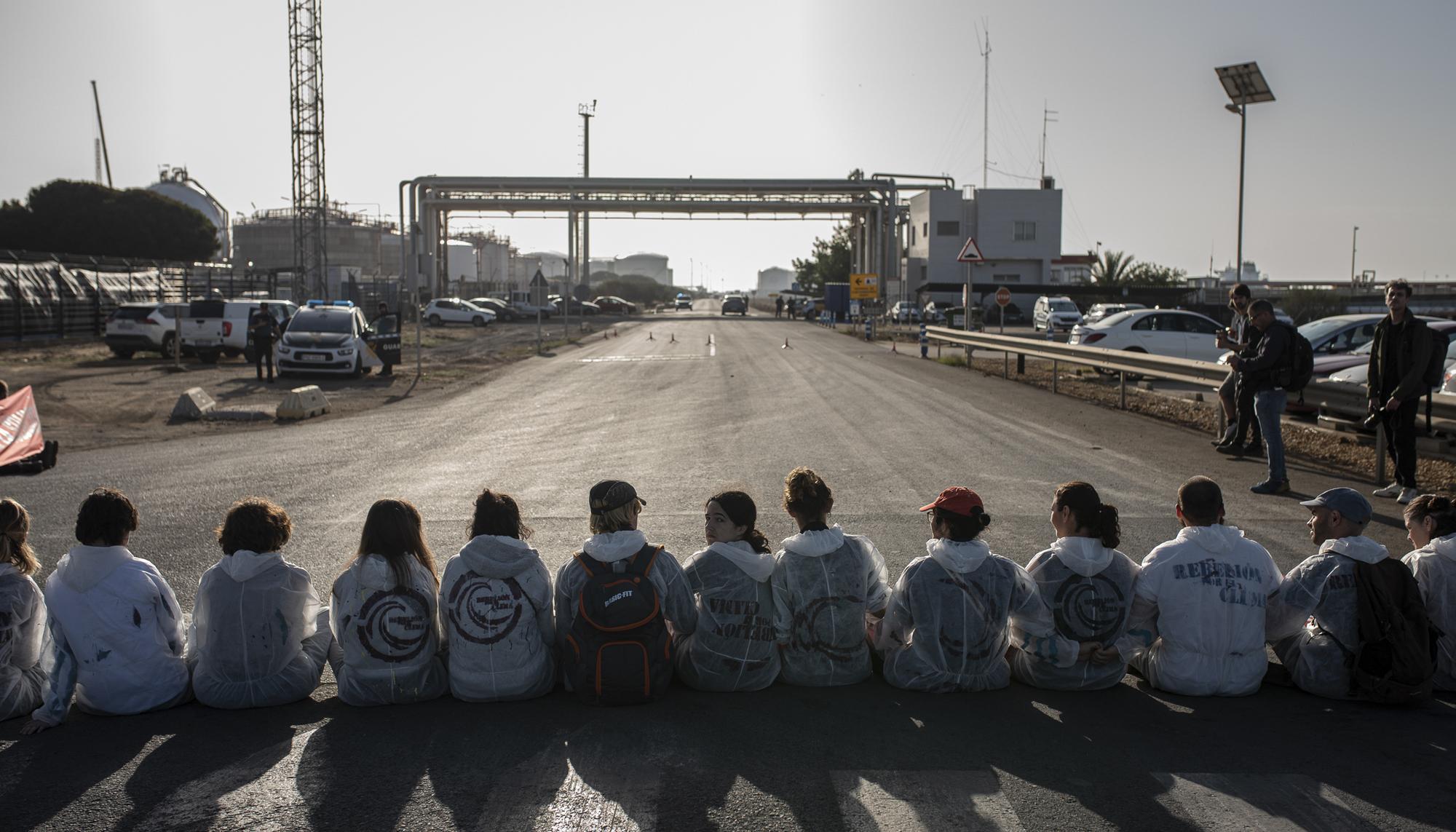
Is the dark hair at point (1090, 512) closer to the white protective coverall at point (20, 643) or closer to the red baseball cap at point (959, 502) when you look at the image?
the red baseball cap at point (959, 502)

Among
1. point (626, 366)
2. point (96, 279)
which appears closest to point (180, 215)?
point (96, 279)

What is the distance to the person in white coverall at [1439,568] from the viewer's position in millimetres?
5180

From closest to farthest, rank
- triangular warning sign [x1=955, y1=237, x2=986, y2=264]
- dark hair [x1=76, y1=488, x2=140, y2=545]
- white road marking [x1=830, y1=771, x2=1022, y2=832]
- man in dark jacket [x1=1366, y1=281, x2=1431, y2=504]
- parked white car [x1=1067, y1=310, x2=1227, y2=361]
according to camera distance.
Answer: white road marking [x1=830, y1=771, x2=1022, y2=832]
dark hair [x1=76, y1=488, x2=140, y2=545]
man in dark jacket [x1=1366, y1=281, x2=1431, y2=504]
parked white car [x1=1067, y1=310, x2=1227, y2=361]
triangular warning sign [x1=955, y1=237, x2=986, y2=264]

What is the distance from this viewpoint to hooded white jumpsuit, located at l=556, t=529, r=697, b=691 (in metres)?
4.92

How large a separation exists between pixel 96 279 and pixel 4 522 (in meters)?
41.5

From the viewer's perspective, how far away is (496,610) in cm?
500

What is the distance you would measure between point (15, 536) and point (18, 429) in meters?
9.15

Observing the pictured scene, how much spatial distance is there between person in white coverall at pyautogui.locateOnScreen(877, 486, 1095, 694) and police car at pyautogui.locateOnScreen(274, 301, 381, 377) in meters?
23.0

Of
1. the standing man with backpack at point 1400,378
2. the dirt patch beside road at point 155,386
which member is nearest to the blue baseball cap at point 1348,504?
the standing man with backpack at point 1400,378

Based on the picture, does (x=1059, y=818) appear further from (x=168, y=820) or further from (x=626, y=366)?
(x=626, y=366)

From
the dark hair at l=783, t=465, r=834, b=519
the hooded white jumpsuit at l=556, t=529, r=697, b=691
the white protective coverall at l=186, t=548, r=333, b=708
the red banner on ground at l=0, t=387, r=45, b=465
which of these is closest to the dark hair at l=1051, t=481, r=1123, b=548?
the dark hair at l=783, t=465, r=834, b=519

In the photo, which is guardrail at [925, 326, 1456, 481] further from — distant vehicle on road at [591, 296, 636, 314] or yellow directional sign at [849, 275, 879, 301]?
distant vehicle on road at [591, 296, 636, 314]

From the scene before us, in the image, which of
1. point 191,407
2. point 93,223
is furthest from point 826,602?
point 93,223

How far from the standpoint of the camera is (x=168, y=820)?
392 cm
